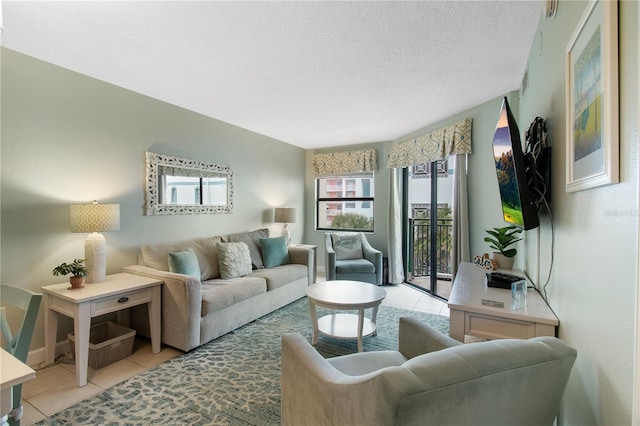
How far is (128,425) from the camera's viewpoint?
165cm

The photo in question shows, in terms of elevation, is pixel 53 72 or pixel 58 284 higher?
pixel 53 72

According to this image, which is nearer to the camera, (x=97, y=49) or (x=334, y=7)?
(x=334, y=7)

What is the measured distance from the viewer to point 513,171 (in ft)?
4.98

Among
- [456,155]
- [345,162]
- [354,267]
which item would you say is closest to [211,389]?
[354,267]

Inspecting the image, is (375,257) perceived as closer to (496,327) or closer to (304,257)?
(304,257)

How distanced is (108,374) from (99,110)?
7.49 feet

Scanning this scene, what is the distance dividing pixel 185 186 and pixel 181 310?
160cm

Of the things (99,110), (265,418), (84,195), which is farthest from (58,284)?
(265,418)

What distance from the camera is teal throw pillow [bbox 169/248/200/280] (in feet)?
9.02

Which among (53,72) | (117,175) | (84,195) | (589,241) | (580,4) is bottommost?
(589,241)

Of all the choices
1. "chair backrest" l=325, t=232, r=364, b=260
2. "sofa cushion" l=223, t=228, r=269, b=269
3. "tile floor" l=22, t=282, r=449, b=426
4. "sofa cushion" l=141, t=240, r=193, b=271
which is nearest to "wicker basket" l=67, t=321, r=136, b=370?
"tile floor" l=22, t=282, r=449, b=426

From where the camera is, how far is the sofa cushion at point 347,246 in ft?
15.1

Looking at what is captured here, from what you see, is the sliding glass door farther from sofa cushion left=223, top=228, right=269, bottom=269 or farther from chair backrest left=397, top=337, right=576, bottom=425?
chair backrest left=397, top=337, right=576, bottom=425

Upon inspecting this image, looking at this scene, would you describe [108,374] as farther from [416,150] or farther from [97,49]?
[416,150]
